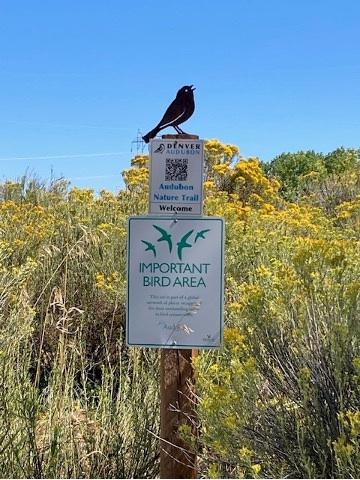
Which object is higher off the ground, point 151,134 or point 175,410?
point 151,134

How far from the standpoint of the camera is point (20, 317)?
2.87 meters

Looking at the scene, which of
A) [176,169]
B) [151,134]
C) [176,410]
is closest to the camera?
[176,410]

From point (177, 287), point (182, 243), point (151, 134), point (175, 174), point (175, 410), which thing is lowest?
point (175, 410)

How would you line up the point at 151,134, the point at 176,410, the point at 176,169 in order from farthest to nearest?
the point at 151,134 < the point at 176,169 < the point at 176,410

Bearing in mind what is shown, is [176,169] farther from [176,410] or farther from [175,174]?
[176,410]

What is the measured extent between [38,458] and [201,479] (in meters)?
0.69

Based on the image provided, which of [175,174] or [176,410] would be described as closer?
[176,410]

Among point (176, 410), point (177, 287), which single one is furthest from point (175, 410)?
point (177, 287)

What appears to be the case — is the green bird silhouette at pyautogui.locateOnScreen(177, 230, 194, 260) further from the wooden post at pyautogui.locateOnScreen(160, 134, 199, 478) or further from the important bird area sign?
the wooden post at pyautogui.locateOnScreen(160, 134, 199, 478)

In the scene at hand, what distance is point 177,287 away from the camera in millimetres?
2484

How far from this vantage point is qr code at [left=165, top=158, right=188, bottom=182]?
2574 mm

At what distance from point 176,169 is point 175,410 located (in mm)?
986

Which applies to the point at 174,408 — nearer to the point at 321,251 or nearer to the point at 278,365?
the point at 278,365

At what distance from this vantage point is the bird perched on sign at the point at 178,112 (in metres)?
2.66
